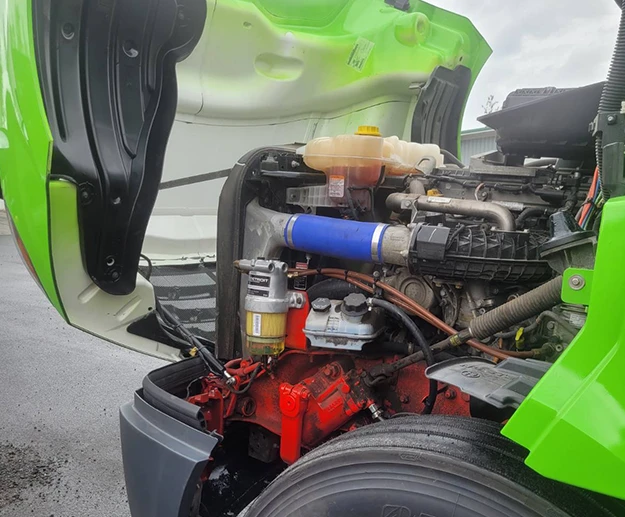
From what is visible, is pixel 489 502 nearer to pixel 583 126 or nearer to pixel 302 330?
pixel 302 330

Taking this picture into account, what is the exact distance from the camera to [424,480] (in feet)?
3.39

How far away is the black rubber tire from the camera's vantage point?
0.96m

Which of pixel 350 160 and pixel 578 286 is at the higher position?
pixel 350 160

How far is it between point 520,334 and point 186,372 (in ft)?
3.69

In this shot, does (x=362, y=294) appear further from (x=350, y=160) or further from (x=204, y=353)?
(x=204, y=353)

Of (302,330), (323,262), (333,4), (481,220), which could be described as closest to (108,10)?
(323,262)

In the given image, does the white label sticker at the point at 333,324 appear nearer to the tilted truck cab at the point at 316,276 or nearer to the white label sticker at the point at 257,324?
the tilted truck cab at the point at 316,276

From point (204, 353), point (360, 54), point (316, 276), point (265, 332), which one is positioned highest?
point (360, 54)

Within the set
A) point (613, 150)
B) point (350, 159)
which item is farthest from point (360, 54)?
point (613, 150)

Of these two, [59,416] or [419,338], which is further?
Answer: [59,416]

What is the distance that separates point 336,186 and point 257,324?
524 millimetres

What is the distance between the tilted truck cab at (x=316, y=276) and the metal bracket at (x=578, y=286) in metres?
0.20

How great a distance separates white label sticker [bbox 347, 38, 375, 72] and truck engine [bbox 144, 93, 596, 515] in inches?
58.3

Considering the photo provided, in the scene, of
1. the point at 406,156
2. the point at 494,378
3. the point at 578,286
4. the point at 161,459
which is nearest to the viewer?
the point at 578,286
